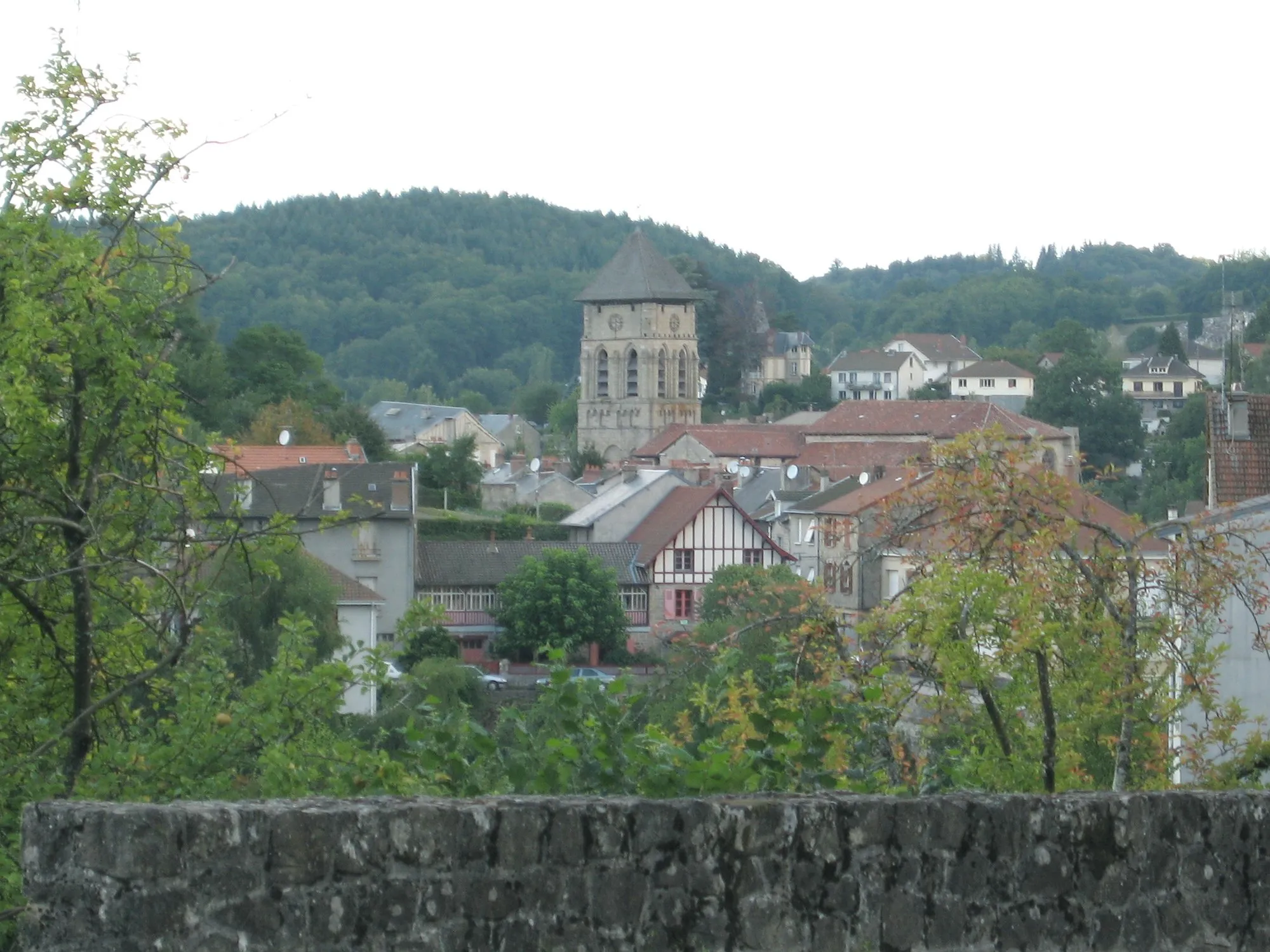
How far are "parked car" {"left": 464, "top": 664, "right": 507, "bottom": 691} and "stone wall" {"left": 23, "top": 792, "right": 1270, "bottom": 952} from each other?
37.7 metres

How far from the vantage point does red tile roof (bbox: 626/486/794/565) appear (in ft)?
202

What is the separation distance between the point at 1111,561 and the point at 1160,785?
1129 mm

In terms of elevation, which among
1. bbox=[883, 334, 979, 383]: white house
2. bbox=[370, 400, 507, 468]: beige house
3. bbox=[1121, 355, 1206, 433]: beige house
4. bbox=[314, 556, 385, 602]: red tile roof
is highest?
bbox=[883, 334, 979, 383]: white house

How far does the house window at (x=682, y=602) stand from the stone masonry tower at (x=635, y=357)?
67156 mm

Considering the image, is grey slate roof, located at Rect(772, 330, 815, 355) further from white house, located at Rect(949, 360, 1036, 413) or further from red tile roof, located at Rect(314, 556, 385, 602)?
red tile roof, located at Rect(314, 556, 385, 602)

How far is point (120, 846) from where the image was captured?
4.76m

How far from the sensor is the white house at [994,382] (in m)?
150

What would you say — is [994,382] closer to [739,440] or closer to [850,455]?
[739,440]

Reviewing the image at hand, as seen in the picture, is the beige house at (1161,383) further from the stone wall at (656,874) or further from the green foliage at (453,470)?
the stone wall at (656,874)

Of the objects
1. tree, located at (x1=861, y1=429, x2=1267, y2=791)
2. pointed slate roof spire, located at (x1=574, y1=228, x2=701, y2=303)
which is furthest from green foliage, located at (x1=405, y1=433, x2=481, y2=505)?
tree, located at (x1=861, y1=429, x2=1267, y2=791)

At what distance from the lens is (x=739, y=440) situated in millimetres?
108875

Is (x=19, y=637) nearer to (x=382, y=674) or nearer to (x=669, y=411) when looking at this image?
(x=382, y=674)

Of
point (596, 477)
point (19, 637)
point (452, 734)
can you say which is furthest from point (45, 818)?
point (596, 477)

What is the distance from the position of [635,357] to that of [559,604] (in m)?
78.8
